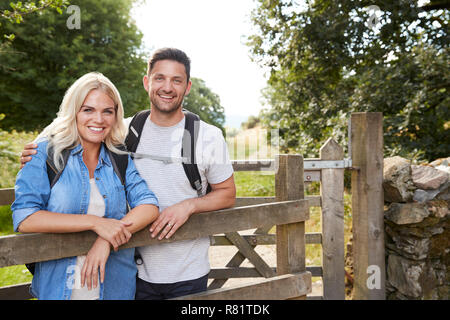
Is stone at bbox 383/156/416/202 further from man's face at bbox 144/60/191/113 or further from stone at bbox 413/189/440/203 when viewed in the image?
man's face at bbox 144/60/191/113

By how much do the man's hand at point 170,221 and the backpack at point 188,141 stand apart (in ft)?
0.83

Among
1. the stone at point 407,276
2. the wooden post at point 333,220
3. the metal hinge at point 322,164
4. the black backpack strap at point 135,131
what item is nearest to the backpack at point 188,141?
the black backpack strap at point 135,131

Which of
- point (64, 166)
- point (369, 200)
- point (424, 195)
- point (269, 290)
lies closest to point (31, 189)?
point (64, 166)

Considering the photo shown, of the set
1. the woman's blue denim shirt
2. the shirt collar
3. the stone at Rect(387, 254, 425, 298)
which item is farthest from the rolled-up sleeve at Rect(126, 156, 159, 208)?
the stone at Rect(387, 254, 425, 298)

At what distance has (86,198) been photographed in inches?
68.0

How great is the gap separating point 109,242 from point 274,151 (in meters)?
9.66

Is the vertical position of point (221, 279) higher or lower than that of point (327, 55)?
lower

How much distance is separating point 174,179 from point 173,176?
0.8 inches

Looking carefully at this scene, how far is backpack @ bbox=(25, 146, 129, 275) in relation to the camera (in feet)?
5.40

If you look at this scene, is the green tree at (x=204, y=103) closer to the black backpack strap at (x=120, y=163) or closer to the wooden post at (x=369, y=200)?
the wooden post at (x=369, y=200)

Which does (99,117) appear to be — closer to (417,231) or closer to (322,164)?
(322,164)

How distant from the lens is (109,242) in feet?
5.49

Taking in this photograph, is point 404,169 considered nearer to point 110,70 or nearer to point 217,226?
point 217,226
